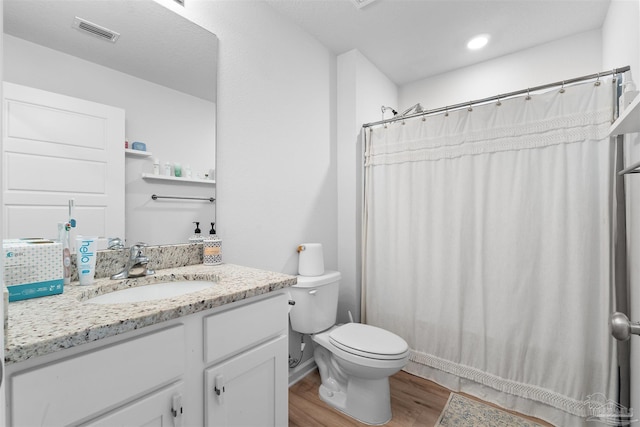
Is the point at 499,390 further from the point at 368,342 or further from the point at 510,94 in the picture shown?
the point at 510,94

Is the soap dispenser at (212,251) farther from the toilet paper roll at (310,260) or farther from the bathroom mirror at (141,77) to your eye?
the toilet paper roll at (310,260)

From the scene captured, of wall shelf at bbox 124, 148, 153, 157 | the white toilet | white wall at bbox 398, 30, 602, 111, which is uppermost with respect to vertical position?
white wall at bbox 398, 30, 602, 111

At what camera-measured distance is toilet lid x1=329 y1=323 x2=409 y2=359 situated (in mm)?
1557

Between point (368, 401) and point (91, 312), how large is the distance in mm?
1425

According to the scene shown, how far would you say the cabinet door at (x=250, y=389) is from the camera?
974 millimetres

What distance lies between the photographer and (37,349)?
2.13ft

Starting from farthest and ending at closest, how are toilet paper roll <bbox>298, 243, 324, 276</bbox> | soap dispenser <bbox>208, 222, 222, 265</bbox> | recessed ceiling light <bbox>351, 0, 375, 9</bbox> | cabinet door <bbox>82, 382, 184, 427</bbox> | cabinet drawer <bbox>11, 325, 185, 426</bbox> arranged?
toilet paper roll <bbox>298, 243, 324, 276</bbox>, recessed ceiling light <bbox>351, 0, 375, 9</bbox>, soap dispenser <bbox>208, 222, 222, 265</bbox>, cabinet door <bbox>82, 382, 184, 427</bbox>, cabinet drawer <bbox>11, 325, 185, 426</bbox>

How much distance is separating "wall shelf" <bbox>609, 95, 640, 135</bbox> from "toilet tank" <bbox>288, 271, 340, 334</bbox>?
1.51 meters

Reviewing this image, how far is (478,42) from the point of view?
2203 millimetres

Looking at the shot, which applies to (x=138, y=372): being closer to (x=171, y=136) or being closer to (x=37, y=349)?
(x=37, y=349)

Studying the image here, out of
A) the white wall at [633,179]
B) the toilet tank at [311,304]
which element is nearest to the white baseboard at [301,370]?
the toilet tank at [311,304]

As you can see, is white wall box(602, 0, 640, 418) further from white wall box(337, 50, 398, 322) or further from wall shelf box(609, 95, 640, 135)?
white wall box(337, 50, 398, 322)

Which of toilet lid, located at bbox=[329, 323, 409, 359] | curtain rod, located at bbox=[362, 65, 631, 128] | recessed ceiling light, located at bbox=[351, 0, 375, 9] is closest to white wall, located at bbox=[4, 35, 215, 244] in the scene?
toilet lid, located at bbox=[329, 323, 409, 359]

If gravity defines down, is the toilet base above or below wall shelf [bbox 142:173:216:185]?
below
